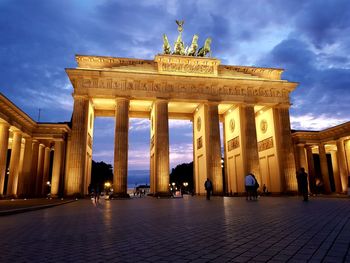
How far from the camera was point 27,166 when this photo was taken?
3669 centimetres

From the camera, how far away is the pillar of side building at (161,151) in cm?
3300

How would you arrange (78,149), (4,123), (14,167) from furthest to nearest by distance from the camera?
(14,167)
(78,149)
(4,123)

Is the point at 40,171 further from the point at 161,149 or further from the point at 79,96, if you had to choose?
the point at 161,149

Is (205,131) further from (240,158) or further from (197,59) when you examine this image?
(197,59)

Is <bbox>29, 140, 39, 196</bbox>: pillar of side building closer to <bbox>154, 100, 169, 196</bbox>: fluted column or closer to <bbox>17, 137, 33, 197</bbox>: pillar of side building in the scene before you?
<bbox>17, 137, 33, 197</bbox>: pillar of side building

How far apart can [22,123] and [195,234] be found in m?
35.1

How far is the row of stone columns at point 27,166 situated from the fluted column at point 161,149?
1292cm

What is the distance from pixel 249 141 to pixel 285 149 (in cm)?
505

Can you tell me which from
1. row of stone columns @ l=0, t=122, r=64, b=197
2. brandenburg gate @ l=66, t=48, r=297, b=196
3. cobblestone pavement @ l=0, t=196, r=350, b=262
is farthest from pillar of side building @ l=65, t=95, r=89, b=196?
cobblestone pavement @ l=0, t=196, r=350, b=262

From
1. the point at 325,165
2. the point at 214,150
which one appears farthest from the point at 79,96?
the point at 325,165

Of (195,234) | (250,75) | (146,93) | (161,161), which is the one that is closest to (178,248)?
(195,234)

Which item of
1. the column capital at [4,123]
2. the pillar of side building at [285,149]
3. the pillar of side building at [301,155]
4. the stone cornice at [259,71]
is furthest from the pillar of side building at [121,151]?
the pillar of side building at [301,155]

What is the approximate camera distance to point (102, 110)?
41.9 meters

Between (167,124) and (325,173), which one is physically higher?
(167,124)
